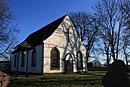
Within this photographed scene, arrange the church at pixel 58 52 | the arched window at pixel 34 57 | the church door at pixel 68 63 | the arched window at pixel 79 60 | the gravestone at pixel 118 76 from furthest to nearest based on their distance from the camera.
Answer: the arched window at pixel 79 60
the arched window at pixel 34 57
the church door at pixel 68 63
the church at pixel 58 52
the gravestone at pixel 118 76

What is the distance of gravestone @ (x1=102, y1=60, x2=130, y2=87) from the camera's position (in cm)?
860

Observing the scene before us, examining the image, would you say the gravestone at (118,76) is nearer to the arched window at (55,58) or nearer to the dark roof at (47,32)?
the arched window at (55,58)

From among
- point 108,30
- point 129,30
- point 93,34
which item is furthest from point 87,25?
point 129,30

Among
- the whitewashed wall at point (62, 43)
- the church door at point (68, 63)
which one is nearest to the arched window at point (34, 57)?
the whitewashed wall at point (62, 43)

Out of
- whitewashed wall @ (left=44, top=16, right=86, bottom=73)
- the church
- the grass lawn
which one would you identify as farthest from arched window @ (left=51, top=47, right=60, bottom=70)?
the grass lawn

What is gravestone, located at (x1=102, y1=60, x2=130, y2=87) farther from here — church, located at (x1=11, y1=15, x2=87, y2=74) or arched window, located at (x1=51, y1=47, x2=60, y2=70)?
arched window, located at (x1=51, y1=47, x2=60, y2=70)

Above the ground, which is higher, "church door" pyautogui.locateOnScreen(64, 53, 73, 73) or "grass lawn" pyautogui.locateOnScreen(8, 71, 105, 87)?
"church door" pyautogui.locateOnScreen(64, 53, 73, 73)

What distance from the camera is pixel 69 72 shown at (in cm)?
3003

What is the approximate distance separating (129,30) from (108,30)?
433 centimetres

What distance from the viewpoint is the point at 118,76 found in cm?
882

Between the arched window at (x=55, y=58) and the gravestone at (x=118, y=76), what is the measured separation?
20.2 meters

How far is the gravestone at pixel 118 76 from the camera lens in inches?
339

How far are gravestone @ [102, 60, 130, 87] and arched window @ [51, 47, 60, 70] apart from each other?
20.2 metres

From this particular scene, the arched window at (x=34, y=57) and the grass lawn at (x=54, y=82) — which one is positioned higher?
the arched window at (x=34, y=57)
